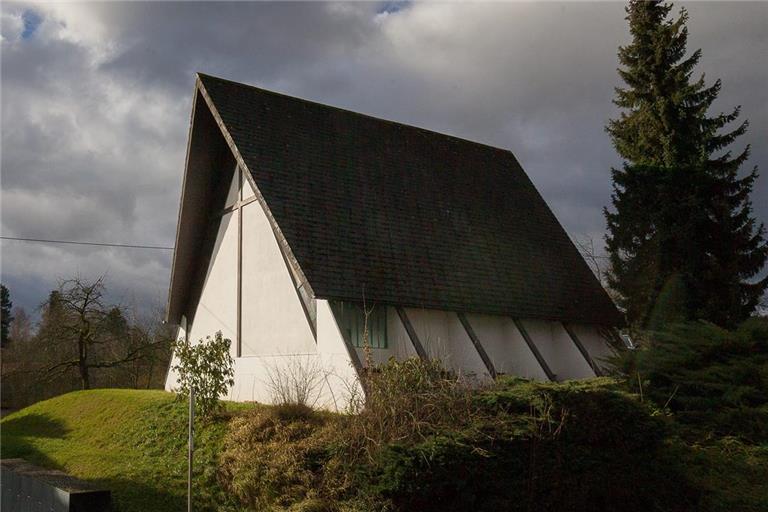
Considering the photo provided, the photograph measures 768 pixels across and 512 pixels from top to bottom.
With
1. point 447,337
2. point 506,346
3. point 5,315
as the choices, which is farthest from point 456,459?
point 5,315

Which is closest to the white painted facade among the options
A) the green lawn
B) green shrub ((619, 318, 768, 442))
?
the green lawn

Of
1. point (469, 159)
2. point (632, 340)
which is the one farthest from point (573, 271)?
point (469, 159)

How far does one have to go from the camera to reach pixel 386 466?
7098 millimetres

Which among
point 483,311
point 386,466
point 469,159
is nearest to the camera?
point 386,466

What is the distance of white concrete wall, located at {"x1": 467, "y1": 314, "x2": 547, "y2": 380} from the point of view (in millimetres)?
15180

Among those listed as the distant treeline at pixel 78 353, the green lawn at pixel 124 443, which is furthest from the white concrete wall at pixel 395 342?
the distant treeline at pixel 78 353

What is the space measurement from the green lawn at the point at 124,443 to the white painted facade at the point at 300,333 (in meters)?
1.64

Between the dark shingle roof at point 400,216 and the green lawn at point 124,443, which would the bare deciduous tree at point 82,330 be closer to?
the green lawn at point 124,443

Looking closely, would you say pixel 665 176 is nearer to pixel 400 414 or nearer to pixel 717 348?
pixel 717 348

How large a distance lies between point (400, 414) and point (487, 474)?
1.24m

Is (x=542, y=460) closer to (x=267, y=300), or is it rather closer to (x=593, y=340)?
(x=267, y=300)

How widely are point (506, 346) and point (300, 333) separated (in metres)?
4.76

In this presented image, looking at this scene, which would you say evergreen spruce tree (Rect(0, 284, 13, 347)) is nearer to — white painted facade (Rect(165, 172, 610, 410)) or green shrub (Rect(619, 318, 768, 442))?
white painted facade (Rect(165, 172, 610, 410))

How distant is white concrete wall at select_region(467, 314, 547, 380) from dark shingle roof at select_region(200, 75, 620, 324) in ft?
1.38
